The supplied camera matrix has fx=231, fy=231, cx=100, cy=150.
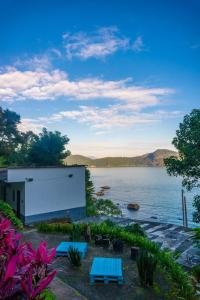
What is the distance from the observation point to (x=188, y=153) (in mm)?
13992

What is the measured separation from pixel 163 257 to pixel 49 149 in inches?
886

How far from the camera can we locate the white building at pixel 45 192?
49.2 ft

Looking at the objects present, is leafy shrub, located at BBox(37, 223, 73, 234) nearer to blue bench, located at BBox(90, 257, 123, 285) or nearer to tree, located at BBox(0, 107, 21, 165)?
blue bench, located at BBox(90, 257, 123, 285)

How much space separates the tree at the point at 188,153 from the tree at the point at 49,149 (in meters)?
16.6

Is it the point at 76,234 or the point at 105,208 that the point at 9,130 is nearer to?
the point at 105,208

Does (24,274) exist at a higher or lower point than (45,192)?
higher

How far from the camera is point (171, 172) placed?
1527 centimetres

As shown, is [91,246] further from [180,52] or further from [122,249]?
[180,52]

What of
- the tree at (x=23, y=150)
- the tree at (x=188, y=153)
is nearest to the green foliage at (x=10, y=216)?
the tree at (x=188, y=153)

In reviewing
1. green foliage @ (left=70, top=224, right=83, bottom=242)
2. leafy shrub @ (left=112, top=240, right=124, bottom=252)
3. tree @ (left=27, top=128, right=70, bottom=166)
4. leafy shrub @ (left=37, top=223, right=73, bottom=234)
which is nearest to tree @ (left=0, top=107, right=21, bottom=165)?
tree @ (left=27, top=128, right=70, bottom=166)

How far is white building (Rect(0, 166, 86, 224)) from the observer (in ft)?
49.2

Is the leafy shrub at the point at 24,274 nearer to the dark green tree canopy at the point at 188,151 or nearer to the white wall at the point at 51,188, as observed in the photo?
the white wall at the point at 51,188

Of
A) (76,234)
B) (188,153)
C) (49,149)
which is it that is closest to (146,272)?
(76,234)

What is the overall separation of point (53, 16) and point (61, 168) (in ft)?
31.5
